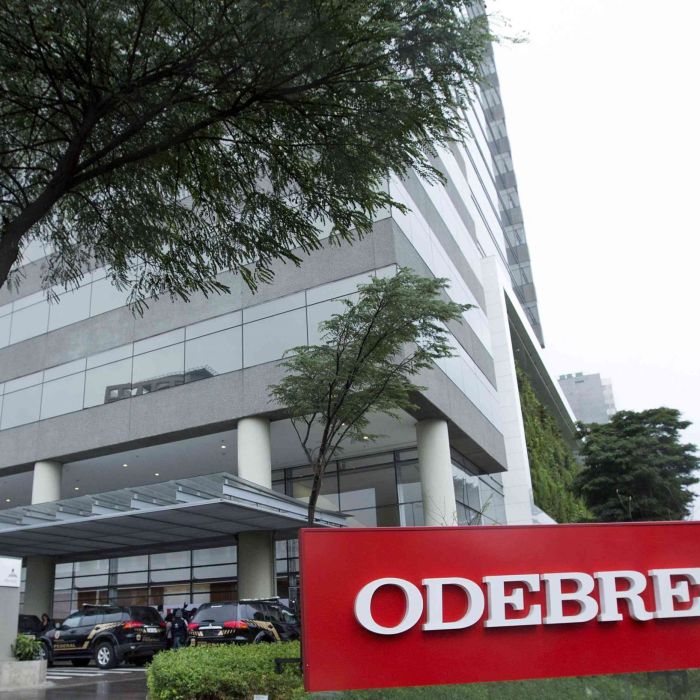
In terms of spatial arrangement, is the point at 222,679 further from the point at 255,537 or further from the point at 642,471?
the point at 642,471

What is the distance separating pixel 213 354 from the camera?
26.3 metres

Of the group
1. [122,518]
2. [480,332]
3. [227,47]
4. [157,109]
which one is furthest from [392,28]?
[480,332]

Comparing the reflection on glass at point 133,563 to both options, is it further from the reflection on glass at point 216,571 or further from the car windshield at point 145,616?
the car windshield at point 145,616

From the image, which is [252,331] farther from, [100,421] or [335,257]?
[100,421]

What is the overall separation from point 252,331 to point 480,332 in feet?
45.3

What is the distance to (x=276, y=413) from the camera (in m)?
24.2

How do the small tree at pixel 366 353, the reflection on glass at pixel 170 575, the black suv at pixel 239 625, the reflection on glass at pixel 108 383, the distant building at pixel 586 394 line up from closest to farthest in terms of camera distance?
the small tree at pixel 366 353 < the black suv at pixel 239 625 < the reflection on glass at pixel 108 383 < the reflection on glass at pixel 170 575 < the distant building at pixel 586 394

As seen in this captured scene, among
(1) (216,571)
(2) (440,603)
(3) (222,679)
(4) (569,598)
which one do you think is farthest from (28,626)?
(4) (569,598)

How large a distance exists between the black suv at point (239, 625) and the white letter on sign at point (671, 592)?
12.1 m

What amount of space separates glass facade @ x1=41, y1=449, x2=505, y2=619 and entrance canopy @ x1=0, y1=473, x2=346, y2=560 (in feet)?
5.35

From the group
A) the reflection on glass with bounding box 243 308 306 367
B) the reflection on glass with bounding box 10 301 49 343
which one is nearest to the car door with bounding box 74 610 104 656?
the reflection on glass with bounding box 243 308 306 367

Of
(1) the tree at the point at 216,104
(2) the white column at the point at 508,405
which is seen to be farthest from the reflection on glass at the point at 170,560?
(1) the tree at the point at 216,104

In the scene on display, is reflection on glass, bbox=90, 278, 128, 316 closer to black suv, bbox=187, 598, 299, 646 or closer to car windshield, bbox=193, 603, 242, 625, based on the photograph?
car windshield, bbox=193, 603, 242, 625

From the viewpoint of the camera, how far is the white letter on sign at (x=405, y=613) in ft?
21.1
